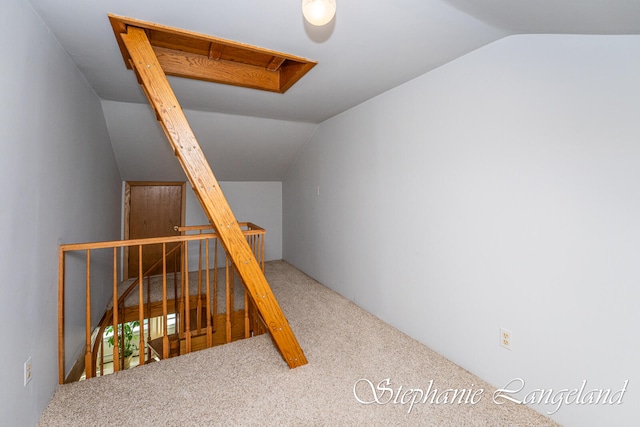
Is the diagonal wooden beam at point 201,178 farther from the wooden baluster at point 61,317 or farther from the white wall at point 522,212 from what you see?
the white wall at point 522,212

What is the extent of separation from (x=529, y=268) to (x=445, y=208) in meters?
0.70

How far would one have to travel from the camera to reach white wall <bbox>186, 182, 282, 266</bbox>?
17.8ft

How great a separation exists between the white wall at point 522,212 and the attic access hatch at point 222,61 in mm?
986

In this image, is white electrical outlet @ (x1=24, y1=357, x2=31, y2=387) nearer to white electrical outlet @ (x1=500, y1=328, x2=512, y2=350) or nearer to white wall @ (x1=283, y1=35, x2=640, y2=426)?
white wall @ (x1=283, y1=35, x2=640, y2=426)

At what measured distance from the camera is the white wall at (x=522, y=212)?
144 cm

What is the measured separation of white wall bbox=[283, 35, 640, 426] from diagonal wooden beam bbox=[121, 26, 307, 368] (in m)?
1.24

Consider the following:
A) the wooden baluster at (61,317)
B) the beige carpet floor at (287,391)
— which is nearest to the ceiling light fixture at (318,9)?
the beige carpet floor at (287,391)

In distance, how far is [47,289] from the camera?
5.95 ft

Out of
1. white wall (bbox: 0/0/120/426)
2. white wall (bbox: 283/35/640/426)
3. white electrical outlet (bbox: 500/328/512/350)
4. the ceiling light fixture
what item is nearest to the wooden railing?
white wall (bbox: 0/0/120/426)

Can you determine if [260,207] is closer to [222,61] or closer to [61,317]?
[222,61]

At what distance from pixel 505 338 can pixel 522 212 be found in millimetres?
Result: 823

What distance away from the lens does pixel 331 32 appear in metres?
1.82

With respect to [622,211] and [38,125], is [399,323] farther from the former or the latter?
[38,125]

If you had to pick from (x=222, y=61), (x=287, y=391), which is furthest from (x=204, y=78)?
(x=287, y=391)
